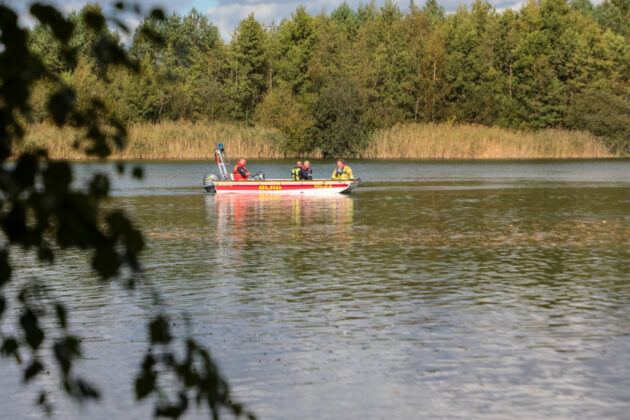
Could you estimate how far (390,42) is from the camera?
10356 cm

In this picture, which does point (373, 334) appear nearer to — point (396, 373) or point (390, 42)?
point (396, 373)

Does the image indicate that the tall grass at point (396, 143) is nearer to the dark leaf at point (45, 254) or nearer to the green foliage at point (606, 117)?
the green foliage at point (606, 117)

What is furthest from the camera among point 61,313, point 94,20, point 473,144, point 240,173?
point 473,144

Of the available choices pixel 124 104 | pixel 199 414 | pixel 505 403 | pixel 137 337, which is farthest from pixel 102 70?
pixel 124 104

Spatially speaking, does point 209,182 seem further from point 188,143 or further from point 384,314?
point 188,143

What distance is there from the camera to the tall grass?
7356 cm

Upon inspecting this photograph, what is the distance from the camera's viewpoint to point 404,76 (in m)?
103

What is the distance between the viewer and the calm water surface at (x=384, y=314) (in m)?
8.11

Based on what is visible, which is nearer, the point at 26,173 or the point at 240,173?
the point at 26,173

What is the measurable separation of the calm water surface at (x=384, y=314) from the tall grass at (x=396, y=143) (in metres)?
47.7

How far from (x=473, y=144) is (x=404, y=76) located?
29.6 meters

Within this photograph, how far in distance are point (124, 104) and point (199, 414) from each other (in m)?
87.3

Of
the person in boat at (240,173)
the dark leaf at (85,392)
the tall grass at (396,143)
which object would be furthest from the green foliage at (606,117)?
the dark leaf at (85,392)

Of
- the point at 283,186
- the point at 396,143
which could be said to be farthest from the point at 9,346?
the point at 396,143
